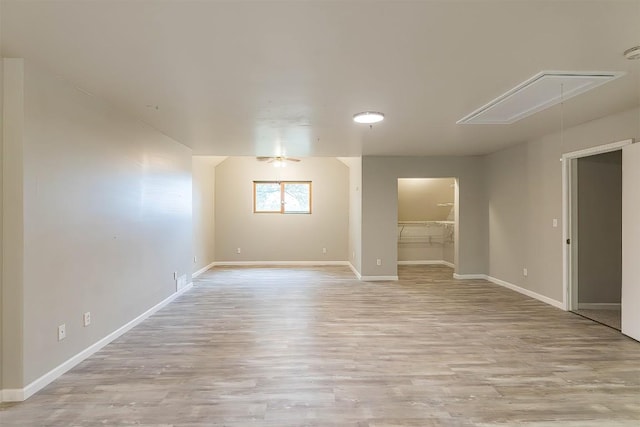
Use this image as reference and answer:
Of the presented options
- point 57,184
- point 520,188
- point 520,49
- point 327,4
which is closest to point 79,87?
point 57,184

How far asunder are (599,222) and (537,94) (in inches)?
101

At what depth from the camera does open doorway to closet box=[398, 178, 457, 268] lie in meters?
8.61

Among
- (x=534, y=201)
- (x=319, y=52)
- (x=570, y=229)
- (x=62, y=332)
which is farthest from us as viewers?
(x=534, y=201)

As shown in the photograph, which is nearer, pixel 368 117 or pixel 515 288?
pixel 368 117

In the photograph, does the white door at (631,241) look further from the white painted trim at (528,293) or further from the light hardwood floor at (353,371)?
the white painted trim at (528,293)

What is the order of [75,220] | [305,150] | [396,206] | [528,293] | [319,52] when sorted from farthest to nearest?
[396,206], [305,150], [528,293], [75,220], [319,52]

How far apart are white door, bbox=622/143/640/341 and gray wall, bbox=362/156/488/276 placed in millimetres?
3099

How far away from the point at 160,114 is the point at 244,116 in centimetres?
92

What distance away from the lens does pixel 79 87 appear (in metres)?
2.93

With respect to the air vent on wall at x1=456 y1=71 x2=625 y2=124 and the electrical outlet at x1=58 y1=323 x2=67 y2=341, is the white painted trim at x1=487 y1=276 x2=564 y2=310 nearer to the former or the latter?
the air vent on wall at x1=456 y1=71 x2=625 y2=124

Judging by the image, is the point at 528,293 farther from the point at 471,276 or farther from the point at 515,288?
the point at 471,276

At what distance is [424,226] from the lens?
880 centimetres

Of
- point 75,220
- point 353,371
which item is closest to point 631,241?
point 353,371

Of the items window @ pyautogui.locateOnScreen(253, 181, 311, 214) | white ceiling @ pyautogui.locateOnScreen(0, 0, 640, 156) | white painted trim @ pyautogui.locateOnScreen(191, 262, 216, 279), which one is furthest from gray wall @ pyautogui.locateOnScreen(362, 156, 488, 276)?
white painted trim @ pyautogui.locateOnScreen(191, 262, 216, 279)
